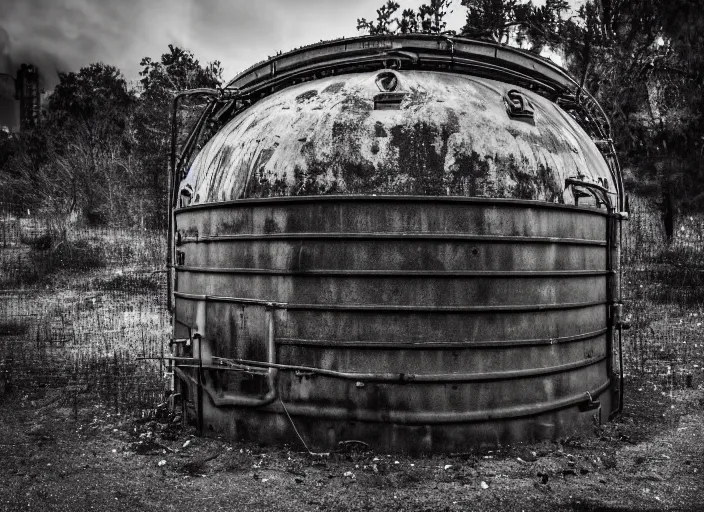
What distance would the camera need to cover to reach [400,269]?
22.1ft

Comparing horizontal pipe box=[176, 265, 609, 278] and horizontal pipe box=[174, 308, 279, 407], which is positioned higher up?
horizontal pipe box=[176, 265, 609, 278]

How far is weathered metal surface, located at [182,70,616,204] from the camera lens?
691 centimetres

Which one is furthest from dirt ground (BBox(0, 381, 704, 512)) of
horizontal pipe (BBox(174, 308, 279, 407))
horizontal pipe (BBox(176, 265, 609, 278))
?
horizontal pipe (BBox(176, 265, 609, 278))

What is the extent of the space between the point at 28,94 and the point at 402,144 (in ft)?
164

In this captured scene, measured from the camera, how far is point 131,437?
777cm

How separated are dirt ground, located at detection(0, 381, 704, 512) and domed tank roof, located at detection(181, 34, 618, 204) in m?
3.10

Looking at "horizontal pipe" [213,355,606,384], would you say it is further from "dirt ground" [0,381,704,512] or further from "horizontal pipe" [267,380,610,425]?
"dirt ground" [0,381,704,512]

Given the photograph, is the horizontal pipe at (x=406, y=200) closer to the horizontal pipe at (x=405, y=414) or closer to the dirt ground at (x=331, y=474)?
the horizontal pipe at (x=405, y=414)

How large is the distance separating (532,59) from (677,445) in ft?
18.7

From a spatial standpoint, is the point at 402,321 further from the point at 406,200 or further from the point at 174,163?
the point at 174,163

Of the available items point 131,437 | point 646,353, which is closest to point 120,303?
point 131,437

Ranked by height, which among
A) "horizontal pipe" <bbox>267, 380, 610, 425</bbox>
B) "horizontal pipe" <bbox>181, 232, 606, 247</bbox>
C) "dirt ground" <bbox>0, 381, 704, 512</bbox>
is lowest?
"dirt ground" <bbox>0, 381, 704, 512</bbox>

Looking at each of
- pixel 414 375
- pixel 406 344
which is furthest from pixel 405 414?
pixel 406 344

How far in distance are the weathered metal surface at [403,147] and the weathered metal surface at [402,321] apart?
0.26m
